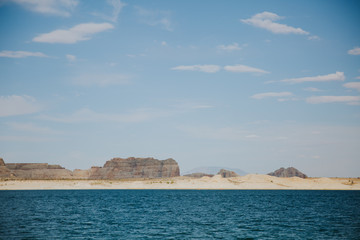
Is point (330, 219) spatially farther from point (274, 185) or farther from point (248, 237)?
point (274, 185)

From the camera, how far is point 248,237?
36.2 m

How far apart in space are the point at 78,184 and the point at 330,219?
6452 inches

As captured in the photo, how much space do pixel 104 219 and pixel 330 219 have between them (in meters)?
32.2

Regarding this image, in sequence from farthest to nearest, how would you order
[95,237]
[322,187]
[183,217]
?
1. [322,187]
2. [183,217]
3. [95,237]

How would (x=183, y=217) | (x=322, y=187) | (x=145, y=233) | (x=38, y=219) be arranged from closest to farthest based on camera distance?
(x=145, y=233), (x=38, y=219), (x=183, y=217), (x=322, y=187)

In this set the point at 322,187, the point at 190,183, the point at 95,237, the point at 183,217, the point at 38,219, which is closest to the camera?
the point at 95,237

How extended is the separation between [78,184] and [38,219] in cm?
15103

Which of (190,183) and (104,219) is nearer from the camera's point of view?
(104,219)

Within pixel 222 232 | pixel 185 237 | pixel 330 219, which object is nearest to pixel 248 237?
pixel 222 232

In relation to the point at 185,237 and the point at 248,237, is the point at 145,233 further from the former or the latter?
the point at 248,237

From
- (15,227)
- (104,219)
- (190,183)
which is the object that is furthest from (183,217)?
(190,183)

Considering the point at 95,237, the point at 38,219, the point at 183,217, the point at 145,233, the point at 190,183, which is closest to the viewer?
the point at 95,237

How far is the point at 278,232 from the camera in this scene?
129 ft

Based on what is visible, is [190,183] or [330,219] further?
[190,183]
